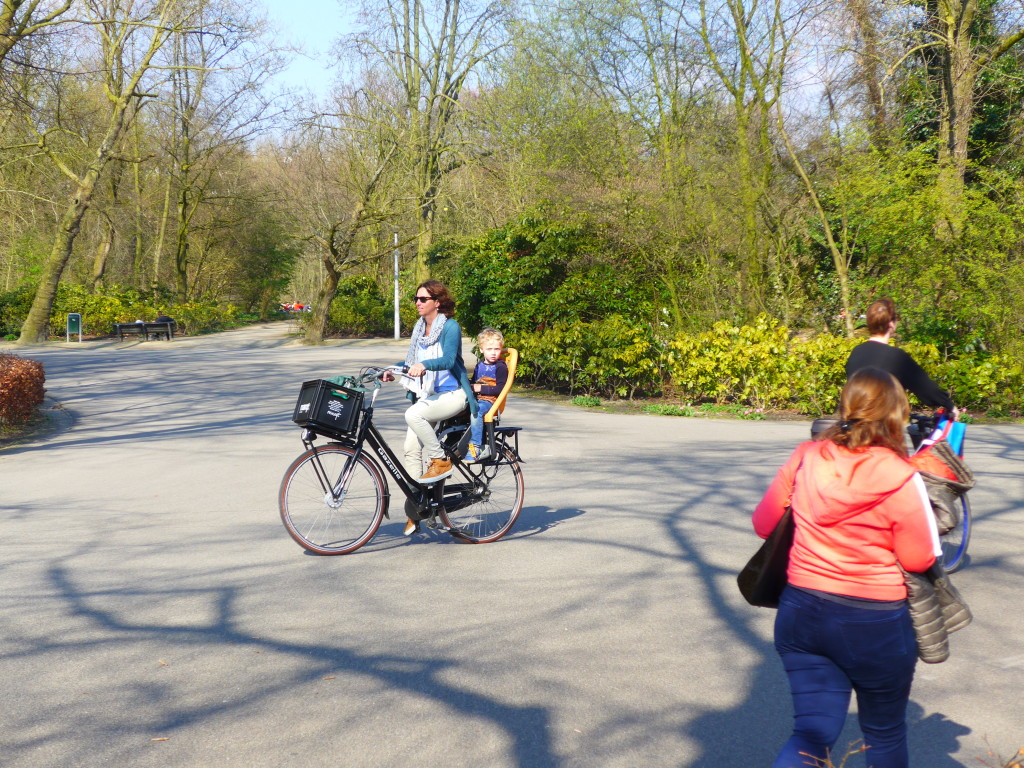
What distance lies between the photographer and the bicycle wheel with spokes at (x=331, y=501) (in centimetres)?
605

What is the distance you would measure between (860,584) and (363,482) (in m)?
3.94

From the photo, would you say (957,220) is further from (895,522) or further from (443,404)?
(895,522)

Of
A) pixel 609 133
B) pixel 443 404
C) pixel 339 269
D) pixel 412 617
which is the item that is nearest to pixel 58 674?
pixel 412 617

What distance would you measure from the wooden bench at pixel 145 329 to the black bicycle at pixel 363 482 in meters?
27.2

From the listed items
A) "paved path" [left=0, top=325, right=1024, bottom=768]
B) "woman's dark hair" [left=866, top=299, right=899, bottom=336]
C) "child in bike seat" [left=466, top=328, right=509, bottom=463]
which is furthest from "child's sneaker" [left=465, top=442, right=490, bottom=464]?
"woman's dark hair" [left=866, top=299, right=899, bottom=336]

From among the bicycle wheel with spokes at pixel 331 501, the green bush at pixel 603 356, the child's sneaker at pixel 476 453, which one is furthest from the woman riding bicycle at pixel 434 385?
the green bush at pixel 603 356

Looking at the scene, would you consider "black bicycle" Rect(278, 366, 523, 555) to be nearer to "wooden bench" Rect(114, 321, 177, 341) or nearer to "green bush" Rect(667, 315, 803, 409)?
"green bush" Rect(667, 315, 803, 409)

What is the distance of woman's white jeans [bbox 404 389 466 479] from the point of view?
6367 millimetres

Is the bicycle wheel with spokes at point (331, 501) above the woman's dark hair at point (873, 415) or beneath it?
beneath

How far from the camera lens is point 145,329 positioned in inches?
1238

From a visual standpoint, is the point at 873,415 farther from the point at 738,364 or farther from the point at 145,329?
the point at 145,329

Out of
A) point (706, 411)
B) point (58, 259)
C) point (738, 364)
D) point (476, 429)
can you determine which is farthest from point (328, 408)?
point (58, 259)

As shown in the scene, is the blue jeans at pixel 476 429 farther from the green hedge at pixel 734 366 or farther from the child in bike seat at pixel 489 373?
the green hedge at pixel 734 366

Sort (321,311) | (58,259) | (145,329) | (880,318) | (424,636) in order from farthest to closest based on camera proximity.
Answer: (321,311)
(145,329)
(58,259)
(880,318)
(424,636)
